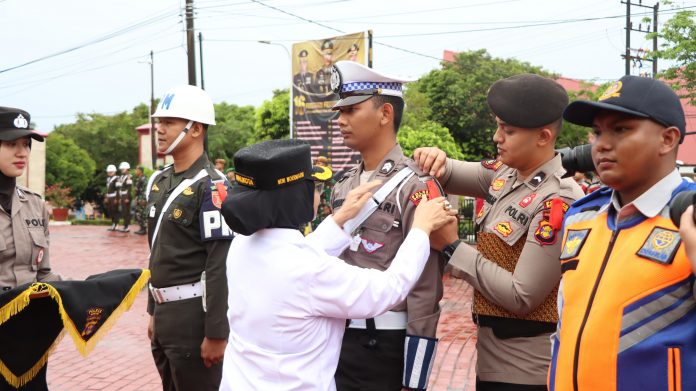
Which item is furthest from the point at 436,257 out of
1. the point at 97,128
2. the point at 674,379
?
the point at 97,128

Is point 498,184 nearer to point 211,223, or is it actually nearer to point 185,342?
point 211,223

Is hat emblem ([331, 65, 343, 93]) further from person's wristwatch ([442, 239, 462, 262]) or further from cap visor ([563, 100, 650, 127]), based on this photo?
cap visor ([563, 100, 650, 127])

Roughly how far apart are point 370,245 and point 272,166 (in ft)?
2.53

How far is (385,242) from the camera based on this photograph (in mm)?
2914

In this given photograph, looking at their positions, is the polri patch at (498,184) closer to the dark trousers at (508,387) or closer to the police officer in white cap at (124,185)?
the dark trousers at (508,387)

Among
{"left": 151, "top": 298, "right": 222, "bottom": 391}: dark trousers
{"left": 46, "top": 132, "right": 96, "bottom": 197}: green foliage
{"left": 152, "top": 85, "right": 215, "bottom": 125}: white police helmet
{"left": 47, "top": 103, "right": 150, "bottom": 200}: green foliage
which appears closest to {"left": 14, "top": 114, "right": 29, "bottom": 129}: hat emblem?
{"left": 152, "top": 85, "right": 215, "bottom": 125}: white police helmet

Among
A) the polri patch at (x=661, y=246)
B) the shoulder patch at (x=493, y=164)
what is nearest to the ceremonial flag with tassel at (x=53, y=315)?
the shoulder patch at (x=493, y=164)

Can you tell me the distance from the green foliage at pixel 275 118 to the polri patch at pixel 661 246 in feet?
90.2

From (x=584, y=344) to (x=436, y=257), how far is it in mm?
981

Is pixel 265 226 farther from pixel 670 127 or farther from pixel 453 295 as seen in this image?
pixel 453 295

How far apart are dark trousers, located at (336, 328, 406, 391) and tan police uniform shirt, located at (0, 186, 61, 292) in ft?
6.62

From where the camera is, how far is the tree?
2925 centimetres

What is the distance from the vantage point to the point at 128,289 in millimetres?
3658

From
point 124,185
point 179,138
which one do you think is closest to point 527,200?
point 179,138
